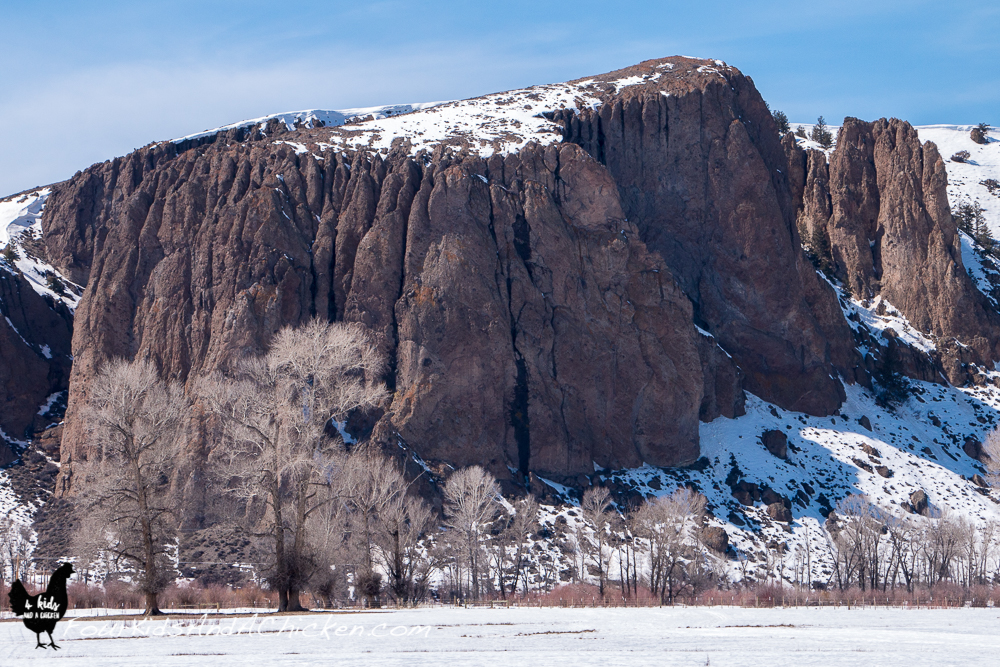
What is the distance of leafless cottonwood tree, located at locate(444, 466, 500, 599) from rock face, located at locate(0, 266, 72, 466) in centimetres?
3761

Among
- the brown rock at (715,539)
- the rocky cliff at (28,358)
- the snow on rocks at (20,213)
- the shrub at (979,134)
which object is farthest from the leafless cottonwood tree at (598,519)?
the shrub at (979,134)

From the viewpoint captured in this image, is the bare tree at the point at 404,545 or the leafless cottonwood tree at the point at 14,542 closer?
the bare tree at the point at 404,545

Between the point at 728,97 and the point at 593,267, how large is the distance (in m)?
29.6

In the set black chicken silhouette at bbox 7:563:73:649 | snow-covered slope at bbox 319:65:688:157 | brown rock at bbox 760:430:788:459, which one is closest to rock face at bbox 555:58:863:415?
snow-covered slope at bbox 319:65:688:157

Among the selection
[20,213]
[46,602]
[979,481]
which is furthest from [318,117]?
[46,602]

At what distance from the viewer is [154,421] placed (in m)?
43.0

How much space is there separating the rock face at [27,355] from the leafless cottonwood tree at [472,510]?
37.6 m

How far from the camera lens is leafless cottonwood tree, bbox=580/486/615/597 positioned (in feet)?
223

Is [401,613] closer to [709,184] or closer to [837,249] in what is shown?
[709,184]

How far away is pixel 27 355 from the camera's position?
8894 centimetres

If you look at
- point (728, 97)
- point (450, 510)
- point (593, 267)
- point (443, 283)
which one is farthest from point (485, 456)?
point (728, 97)

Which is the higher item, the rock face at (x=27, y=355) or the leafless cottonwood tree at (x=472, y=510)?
the rock face at (x=27, y=355)

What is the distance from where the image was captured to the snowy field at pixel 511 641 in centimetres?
2569

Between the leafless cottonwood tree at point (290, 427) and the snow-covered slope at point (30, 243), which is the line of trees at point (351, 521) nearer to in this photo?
the leafless cottonwood tree at point (290, 427)
